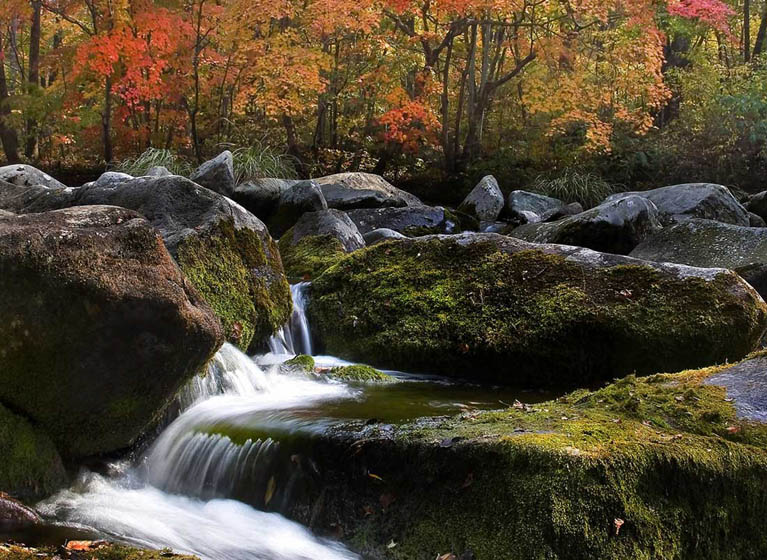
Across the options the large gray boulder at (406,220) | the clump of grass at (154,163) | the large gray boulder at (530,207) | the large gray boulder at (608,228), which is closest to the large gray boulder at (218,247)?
the large gray boulder at (608,228)

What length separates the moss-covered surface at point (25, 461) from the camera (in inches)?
127

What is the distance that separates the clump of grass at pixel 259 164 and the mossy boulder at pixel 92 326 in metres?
10.7

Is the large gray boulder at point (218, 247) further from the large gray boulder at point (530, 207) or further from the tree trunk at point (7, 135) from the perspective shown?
the tree trunk at point (7, 135)

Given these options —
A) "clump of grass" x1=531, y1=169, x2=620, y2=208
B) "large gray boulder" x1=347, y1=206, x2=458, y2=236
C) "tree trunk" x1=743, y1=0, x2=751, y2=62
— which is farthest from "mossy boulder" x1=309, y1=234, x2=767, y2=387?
"tree trunk" x1=743, y1=0, x2=751, y2=62

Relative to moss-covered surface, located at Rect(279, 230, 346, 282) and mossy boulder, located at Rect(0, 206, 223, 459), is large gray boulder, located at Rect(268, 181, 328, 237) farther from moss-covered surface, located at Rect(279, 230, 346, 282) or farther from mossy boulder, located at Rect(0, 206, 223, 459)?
mossy boulder, located at Rect(0, 206, 223, 459)

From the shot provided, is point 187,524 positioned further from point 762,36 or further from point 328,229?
point 762,36

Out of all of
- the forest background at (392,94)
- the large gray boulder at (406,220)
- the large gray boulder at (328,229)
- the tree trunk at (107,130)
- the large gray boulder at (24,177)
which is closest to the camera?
the large gray boulder at (328,229)

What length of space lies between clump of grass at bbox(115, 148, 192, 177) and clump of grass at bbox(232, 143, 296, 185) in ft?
3.51

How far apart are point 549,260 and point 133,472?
3.68 metres

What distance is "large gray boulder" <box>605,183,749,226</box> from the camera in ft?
37.4

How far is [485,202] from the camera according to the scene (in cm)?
1377

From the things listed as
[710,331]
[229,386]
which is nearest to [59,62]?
[229,386]

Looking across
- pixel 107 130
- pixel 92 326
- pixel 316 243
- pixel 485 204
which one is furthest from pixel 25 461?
pixel 107 130

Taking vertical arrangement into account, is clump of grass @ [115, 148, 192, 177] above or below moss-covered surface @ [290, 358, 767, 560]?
above
